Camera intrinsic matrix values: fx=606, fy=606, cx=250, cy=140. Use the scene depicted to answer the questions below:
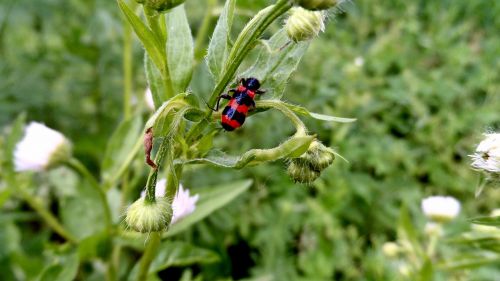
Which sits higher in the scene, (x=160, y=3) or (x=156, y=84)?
(x=160, y=3)

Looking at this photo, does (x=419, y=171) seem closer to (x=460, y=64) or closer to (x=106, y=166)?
(x=460, y=64)

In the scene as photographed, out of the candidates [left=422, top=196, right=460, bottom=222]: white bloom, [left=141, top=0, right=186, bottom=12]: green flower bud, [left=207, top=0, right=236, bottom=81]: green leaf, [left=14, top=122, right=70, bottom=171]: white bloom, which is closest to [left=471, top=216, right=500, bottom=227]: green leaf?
[left=207, top=0, right=236, bottom=81]: green leaf

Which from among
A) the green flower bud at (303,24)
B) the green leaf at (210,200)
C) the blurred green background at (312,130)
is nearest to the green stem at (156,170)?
the green flower bud at (303,24)

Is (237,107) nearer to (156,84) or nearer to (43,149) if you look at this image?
(156,84)

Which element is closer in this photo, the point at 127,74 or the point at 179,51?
the point at 179,51

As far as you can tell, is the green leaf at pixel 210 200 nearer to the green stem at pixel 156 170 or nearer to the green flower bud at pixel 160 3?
the green stem at pixel 156 170

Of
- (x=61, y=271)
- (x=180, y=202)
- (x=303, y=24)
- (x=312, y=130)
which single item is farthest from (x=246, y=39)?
(x=312, y=130)
